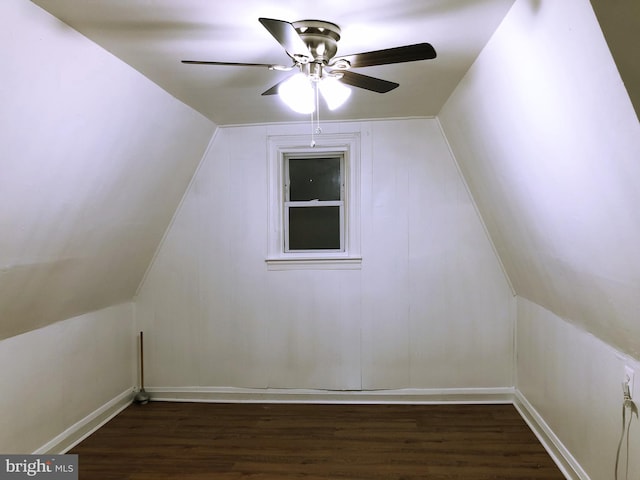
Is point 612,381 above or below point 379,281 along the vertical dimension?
below

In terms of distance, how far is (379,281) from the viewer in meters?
3.53

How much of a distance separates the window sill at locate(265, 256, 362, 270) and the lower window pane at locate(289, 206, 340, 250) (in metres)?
0.17

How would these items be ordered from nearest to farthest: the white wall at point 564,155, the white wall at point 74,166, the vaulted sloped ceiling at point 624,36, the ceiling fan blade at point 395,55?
the vaulted sloped ceiling at point 624,36 → the white wall at point 564,155 → the ceiling fan blade at point 395,55 → the white wall at point 74,166

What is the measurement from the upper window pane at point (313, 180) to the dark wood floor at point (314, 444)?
1.70 meters

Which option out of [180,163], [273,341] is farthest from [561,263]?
[180,163]

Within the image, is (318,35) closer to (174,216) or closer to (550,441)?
(174,216)

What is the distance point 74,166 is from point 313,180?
6.30 feet

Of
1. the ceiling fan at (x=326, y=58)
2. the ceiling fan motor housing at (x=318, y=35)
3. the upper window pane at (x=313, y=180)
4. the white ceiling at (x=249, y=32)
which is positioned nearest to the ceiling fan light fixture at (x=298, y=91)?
the ceiling fan at (x=326, y=58)

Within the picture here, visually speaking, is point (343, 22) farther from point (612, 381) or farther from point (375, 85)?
point (612, 381)

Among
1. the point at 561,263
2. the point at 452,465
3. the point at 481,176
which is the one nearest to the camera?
the point at 561,263

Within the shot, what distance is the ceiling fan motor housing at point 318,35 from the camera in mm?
1739

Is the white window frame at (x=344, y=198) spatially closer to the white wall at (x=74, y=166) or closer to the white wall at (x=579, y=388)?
the white wall at (x=74, y=166)

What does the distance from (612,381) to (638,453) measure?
1.04ft

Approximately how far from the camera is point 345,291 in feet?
11.7
